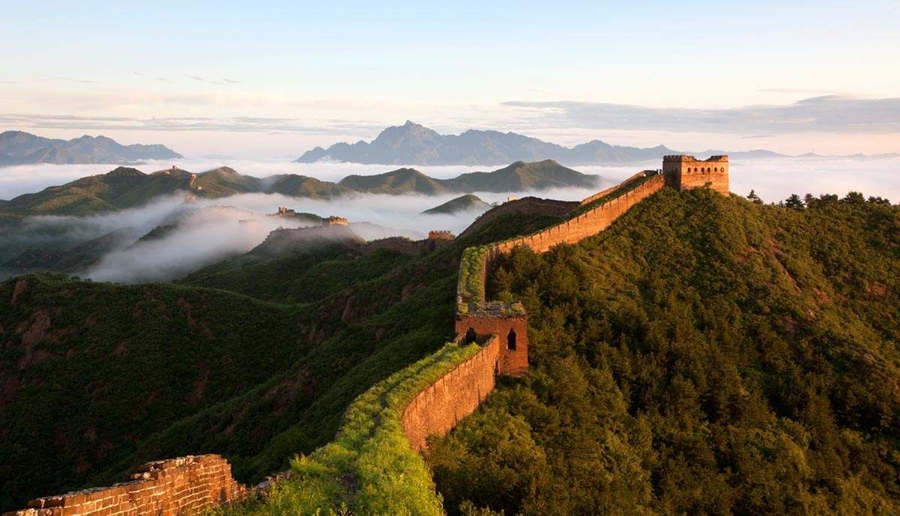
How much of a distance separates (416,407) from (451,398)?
8.29ft

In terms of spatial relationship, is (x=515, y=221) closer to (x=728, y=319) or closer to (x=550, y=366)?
(x=728, y=319)

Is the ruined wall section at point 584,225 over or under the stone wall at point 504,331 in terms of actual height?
over

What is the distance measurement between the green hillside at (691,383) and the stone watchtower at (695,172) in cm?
217

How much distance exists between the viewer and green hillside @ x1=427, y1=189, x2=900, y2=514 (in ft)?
60.6

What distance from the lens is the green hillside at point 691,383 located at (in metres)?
18.5

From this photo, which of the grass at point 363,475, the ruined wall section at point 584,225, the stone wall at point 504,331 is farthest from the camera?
the ruined wall section at point 584,225

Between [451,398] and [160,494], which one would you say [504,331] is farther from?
[160,494]

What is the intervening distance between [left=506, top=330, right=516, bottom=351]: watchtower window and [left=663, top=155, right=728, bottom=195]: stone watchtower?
25.3 metres

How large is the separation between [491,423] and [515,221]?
27.6 meters

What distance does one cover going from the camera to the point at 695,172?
147 ft

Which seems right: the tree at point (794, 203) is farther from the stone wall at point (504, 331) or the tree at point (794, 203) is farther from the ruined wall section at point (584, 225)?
the stone wall at point (504, 331)

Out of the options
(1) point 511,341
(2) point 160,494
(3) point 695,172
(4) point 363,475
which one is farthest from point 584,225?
(2) point 160,494

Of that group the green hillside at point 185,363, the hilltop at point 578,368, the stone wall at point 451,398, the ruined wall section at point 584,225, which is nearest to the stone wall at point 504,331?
the stone wall at point 451,398

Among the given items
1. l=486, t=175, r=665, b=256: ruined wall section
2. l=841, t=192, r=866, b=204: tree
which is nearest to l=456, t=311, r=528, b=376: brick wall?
l=486, t=175, r=665, b=256: ruined wall section
